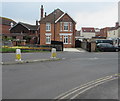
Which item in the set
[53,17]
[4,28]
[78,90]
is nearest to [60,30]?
[53,17]

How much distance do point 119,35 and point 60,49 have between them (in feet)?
137

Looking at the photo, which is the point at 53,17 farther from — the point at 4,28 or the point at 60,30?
the point at 4,28

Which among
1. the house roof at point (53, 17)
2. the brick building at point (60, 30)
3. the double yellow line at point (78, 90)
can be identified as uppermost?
the house roof at point (53, 17)

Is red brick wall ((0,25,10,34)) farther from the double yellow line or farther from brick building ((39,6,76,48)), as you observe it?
the double yellow line

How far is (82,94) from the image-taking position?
20.8 ft

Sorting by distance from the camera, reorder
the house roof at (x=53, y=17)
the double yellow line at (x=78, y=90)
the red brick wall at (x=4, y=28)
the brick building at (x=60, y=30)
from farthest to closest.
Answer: the red brick wall at (x=4, y=28) < the house roof at (x=53, y=17) < the brick building at (x=60, y=30) < the double yellow line at (x=78, y=90)

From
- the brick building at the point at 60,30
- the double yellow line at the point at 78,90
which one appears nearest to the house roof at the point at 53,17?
the brick building at the point at 60,30

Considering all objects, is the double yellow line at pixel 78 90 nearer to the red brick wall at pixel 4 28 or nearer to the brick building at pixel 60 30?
the brick building at pixel 60 30

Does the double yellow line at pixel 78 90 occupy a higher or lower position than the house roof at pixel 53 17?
lower

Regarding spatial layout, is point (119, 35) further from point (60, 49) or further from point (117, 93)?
point (117, 93)

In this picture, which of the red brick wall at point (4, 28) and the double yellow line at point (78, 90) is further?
the red brick wall at point (4, 28)

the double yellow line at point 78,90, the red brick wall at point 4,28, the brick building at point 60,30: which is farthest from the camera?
the red brick wall at point 4,28

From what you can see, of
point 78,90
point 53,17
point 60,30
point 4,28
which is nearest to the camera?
point 78,90

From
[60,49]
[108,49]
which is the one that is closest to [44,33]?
[60,49]
